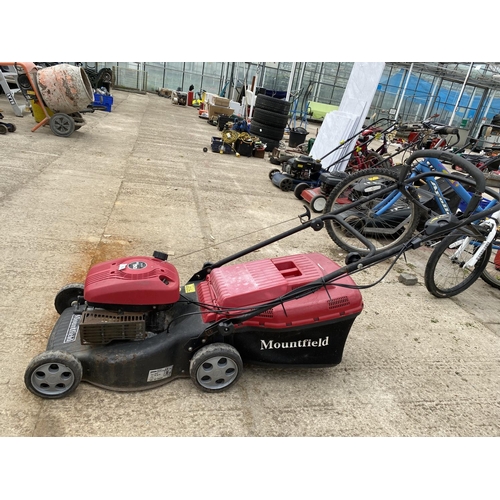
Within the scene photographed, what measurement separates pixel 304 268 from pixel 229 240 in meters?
1.96

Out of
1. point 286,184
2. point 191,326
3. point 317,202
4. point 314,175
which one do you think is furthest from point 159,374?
point 314,175

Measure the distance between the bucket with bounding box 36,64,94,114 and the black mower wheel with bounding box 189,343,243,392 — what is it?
7629 millimetres

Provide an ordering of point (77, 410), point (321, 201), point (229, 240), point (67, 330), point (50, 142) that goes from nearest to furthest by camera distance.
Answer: point (77, 410), point (67, 330), point (229, 240), point (321, 201), point (50, 142)

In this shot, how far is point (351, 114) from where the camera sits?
8609 mm

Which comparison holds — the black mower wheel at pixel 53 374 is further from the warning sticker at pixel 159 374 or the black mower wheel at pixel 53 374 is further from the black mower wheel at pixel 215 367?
the black mower wheel at pixel 215 367

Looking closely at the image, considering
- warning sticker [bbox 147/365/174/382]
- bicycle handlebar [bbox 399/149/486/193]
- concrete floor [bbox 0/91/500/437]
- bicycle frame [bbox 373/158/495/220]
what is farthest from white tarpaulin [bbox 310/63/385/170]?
warning sticker [bbox 147/365/174/382]

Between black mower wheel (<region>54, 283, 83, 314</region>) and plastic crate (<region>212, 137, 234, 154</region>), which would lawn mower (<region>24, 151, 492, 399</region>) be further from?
plastic crate (<region>212, 137, 234, 154</region>)

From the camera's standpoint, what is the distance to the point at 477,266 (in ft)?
12.2

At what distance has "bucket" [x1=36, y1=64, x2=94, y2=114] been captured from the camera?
777 centimetres

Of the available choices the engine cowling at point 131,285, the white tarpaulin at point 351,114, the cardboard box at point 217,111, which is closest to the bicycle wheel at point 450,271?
the engine cowling at point 131,285

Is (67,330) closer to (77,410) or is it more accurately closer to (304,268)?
(77,410)

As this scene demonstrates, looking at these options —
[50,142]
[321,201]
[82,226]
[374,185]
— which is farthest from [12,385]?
[50,142]

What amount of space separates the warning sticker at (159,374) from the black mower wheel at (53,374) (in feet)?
1.20

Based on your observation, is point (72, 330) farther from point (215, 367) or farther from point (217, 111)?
point (217, 111)
